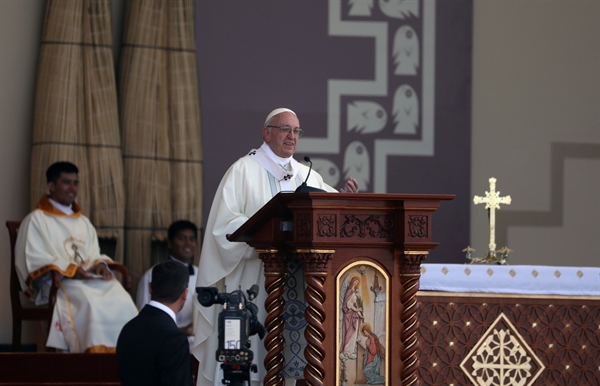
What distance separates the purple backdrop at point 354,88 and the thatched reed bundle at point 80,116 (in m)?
0.80

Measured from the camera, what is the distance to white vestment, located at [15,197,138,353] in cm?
634

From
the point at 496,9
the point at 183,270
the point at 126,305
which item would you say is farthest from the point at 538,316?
the point at 496,9

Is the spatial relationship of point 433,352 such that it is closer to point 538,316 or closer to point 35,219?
point 538,316

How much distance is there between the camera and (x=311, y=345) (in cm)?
375

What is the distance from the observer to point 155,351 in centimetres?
334

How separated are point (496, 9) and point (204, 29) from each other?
237 centimetres

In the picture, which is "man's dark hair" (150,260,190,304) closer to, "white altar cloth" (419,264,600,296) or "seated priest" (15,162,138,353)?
"white altar cloth" (419,264,600,296)

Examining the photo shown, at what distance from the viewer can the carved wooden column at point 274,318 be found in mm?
4027

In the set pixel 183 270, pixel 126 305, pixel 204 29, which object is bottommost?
pixel 126 305

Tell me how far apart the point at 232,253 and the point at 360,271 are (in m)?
0.87

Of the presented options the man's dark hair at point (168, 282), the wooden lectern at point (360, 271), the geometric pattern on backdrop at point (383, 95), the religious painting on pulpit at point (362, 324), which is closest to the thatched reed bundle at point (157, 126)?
the geometric pattern on backdrop at point (383, 95)

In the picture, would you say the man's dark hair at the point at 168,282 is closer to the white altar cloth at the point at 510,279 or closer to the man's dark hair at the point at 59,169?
the white altar cloth at the point at 510,279

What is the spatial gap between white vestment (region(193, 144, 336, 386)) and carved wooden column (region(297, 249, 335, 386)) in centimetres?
70

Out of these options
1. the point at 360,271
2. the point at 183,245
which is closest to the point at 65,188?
the point at 183,245
